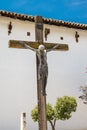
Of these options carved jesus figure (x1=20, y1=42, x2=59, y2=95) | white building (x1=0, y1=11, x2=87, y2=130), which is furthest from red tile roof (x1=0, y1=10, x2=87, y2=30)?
carved jesus figure (x1=20, y1=42, x2=59, y2=95)

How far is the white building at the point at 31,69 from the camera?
13188 mm

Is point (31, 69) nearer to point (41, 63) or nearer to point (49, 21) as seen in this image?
point (49, 21)

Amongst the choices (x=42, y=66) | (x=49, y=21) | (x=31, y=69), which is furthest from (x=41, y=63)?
(x=49, y=21)

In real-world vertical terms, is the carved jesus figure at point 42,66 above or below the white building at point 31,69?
below

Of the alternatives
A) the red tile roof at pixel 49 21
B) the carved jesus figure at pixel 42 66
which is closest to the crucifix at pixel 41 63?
the carved jesus figure at pixel 42 66

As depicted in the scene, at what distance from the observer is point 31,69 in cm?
1388

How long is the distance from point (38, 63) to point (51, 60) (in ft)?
22.1

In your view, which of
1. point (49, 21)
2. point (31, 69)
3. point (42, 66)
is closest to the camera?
point (42, 66)

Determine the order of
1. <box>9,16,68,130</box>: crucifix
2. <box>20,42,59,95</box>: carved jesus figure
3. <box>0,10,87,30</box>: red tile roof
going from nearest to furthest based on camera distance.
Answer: <box>9,16,68,130</box>: crucifix
<box>20,42,59,95</box>: carved jesus figure
<box>0,10,87,30</box>: red tile roof

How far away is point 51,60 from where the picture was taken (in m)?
14.4

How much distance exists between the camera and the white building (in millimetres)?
13188

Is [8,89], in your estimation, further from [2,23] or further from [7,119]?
[2,23]

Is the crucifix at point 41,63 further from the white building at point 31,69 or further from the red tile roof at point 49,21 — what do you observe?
the red tile roof at point 49,21

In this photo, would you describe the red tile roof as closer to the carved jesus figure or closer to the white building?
the white building
